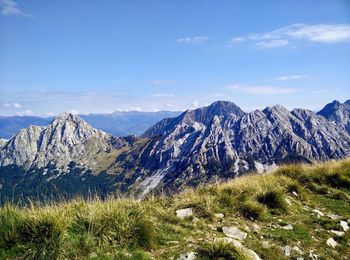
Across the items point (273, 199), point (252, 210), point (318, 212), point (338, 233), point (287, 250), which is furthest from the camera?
point (273, 199)

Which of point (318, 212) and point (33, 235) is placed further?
point (318, 212)

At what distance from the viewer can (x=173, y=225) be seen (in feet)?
33.2

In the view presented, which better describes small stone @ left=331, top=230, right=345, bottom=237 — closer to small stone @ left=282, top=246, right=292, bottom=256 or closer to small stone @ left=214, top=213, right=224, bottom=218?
small stone @ left=282, top=246, right=292, bottom=256

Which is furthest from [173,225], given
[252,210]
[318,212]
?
[318,212]

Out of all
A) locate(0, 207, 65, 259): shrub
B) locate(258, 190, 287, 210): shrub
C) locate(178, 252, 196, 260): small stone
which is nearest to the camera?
locate(0, 207, 65, 259): shrub

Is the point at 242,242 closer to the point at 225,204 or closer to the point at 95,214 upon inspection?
the point at 225,204

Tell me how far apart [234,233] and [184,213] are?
72.0 inches

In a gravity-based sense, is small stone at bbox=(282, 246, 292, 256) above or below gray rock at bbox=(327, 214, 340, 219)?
above

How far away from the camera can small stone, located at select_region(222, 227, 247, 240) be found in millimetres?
9936

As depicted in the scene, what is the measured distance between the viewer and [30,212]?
8.99 meters

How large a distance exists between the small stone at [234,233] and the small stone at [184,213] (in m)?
1.34

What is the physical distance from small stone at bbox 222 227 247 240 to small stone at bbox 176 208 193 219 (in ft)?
4.38

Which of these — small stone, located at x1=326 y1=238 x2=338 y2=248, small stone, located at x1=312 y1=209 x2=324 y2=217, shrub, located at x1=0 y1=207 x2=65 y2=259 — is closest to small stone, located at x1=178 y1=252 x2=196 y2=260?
shrub, located at x1=0 y1=207 x2=65 y2=259

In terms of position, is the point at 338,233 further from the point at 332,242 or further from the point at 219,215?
the point at 219,215
